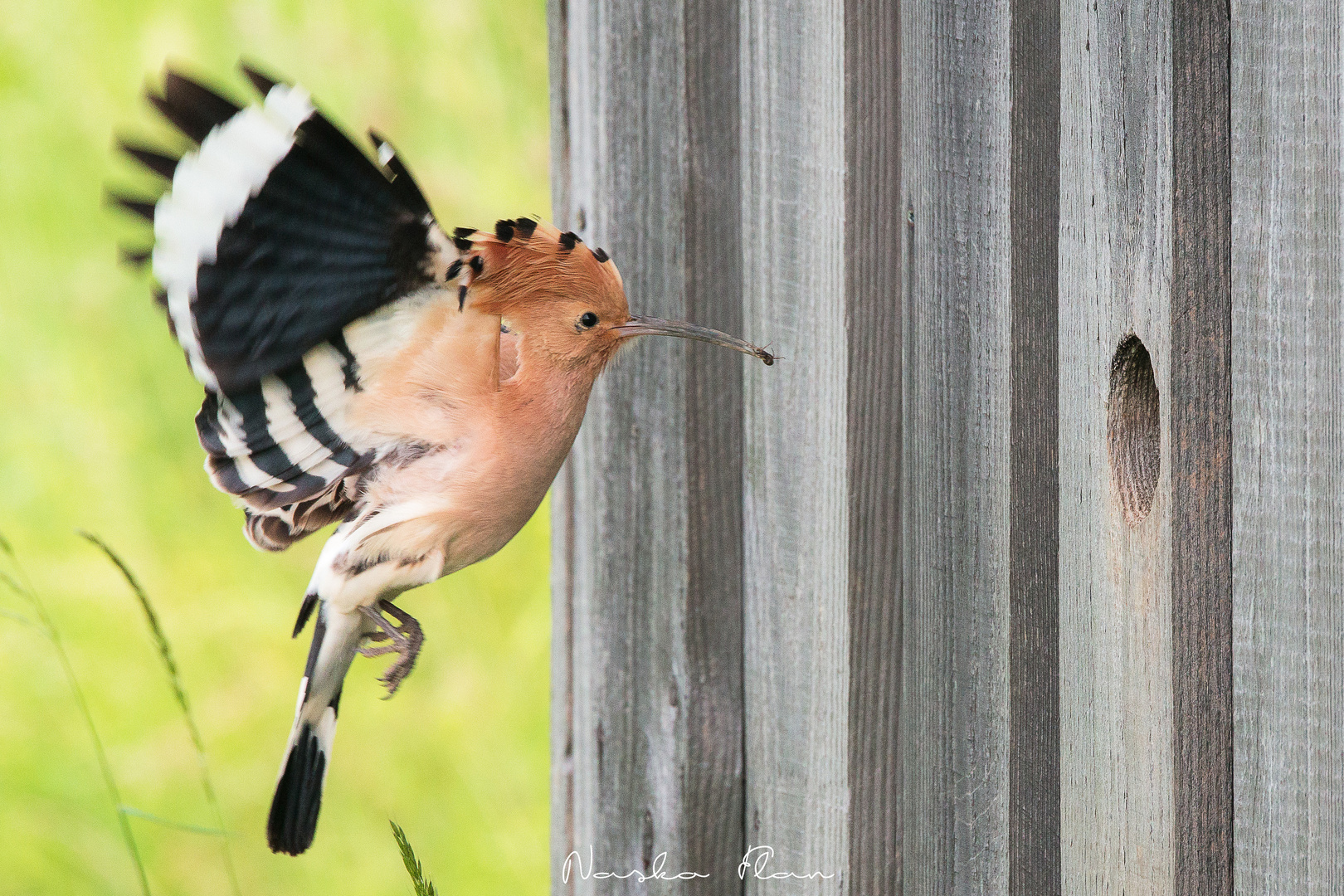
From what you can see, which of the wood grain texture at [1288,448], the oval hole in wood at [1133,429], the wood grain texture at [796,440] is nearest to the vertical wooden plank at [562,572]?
the wood grain texture at [796,440]

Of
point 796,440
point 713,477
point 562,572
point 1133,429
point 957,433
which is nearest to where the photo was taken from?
point 1133,429

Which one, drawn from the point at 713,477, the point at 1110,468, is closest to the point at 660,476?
the point at 713,477

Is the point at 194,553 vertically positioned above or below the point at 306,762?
above

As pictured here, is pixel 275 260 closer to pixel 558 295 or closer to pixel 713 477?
pixel 558 295

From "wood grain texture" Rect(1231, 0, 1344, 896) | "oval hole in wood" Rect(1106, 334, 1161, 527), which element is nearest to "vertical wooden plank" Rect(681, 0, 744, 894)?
"oval hole in wood" Rect(1106, 334, 1161, 527)

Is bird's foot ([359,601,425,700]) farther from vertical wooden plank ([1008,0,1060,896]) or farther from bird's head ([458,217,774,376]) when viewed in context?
vertical wooden plank ([1008,0,1060,896])

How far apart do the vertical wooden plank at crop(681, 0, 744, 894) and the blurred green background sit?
1.21 metres

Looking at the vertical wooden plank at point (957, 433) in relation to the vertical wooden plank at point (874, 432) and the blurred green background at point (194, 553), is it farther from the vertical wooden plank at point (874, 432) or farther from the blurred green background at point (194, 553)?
the blurred green background at point (194, 553)

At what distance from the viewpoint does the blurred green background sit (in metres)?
2.73

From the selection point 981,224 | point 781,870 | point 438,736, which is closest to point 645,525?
point 781,870

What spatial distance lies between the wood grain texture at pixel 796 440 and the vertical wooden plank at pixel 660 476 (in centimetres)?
9

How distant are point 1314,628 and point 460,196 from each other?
254 cm

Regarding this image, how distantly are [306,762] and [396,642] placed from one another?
0.88 ft

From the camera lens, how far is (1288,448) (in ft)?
2.64
